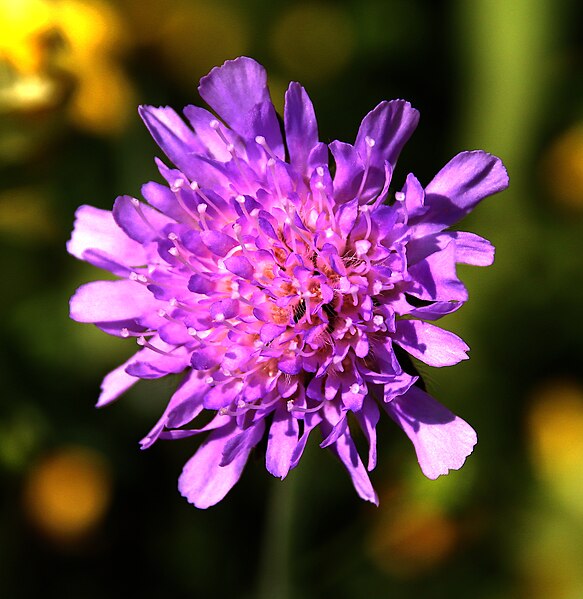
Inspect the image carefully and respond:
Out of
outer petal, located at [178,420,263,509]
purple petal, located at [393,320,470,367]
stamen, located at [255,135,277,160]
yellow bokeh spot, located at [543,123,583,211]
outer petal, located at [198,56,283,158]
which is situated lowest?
yellow bokeh spot, located at [543,123,583,211]

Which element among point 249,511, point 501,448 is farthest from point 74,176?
point 501,448

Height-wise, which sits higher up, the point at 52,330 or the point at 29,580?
the point at 52,330

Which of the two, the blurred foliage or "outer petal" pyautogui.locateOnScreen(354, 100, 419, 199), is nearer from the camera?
"outer petal" pyautogui.locateOnScreen(354, 100, 419, 199)

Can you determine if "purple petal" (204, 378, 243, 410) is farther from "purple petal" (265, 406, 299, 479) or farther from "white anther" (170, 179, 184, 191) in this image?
"white anther" (170, 179, 184, 191)

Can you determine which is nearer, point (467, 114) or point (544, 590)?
point (544, 590)

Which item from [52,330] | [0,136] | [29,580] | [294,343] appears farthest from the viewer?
[52,330]

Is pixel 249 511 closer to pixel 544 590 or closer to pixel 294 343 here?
pixel 544 590

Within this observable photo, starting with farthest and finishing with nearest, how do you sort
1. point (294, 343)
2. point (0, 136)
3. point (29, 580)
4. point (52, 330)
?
point (52, 330)
point (29, 580)
point (0, 136)
point (294, 343)

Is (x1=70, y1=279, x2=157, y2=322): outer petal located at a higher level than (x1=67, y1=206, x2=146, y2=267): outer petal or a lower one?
lower

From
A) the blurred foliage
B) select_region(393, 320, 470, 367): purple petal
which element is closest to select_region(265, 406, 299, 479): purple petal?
select_region(393, 320, 470, 367): purple petal
